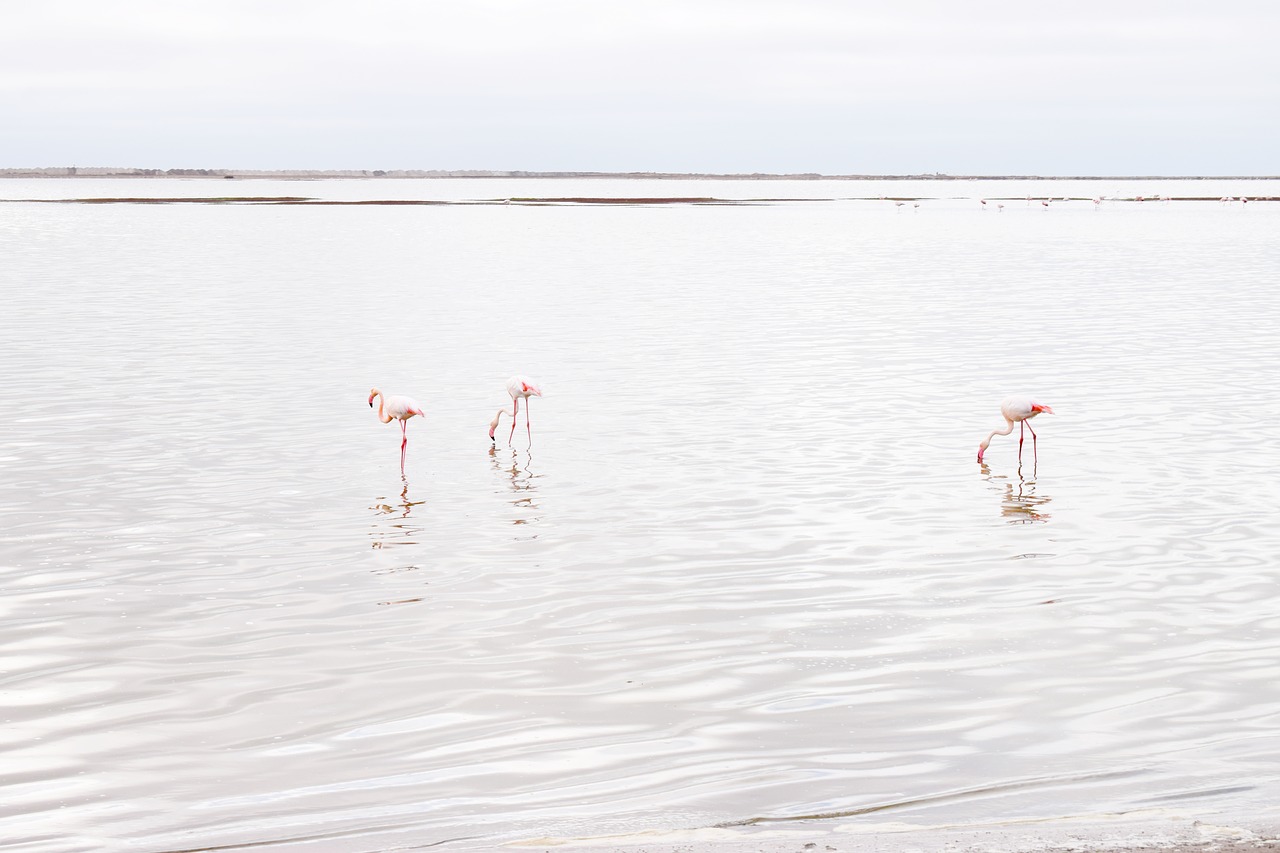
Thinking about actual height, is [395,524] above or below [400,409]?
below

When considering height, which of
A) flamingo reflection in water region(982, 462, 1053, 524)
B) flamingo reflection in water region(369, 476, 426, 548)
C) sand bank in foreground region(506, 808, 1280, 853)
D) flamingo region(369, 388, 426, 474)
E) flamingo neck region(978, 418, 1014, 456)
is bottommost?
sand bank in foreground region(506, 808, 1280, 853)

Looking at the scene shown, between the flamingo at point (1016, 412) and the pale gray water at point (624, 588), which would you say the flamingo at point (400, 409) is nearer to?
the pale gray water at point (624, 588)

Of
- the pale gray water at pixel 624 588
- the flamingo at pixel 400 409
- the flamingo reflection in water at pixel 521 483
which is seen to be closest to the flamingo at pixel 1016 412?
the pale gray water at pixel 624 588

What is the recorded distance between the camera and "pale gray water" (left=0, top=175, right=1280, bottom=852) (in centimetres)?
822

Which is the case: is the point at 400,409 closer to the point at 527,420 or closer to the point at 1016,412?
the point at 527,420

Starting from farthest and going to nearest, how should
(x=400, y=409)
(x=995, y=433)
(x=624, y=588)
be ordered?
(x=400, y=409), (x=995, y=433), (x=624, y=588)

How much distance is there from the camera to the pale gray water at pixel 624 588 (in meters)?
8.22

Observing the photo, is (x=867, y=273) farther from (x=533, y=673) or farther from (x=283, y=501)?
(x=533, y=673)

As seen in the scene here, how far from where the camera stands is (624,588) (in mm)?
12469

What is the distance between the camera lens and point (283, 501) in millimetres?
15766

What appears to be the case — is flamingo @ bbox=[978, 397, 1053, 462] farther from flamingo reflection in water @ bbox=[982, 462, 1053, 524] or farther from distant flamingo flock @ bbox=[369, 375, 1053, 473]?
flamingo reflection in water @ bbox=[982, 462, 1053, 524]

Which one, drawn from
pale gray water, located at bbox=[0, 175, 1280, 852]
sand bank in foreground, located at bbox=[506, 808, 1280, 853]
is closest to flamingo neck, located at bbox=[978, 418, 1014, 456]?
pale gray water, located at bbox=[0, 175, 1280, 852]

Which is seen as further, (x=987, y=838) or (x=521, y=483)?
(x=521, y=483)

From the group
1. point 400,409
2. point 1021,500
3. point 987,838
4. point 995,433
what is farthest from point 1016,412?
point 987,838
